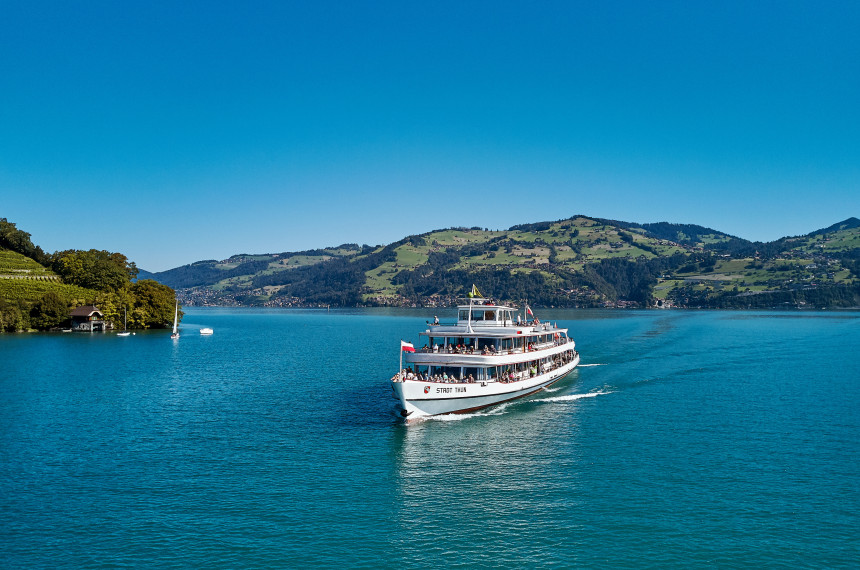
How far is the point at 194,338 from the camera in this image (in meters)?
144

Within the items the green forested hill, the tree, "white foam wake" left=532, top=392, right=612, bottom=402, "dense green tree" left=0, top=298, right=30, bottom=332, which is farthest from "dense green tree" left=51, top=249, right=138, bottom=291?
"white foam wake" left=532, top=392, right=612, bottom=402

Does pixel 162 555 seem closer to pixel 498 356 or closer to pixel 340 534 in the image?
pixel 340 534

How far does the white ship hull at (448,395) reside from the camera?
160 ft

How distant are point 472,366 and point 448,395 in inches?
197

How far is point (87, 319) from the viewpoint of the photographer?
489ft

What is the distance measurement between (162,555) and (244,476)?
33.4 ft

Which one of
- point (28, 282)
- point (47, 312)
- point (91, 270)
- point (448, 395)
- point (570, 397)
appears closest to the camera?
point (448, 395)

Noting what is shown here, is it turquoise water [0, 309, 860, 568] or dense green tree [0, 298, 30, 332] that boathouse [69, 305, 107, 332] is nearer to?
dense green tree [0, 298, 30, 332]

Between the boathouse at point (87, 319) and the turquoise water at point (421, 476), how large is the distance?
81751 mm

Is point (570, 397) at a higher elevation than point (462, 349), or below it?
below

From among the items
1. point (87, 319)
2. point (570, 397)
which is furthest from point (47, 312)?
point (570, 397)

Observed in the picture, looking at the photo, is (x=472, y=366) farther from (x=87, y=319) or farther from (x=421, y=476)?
(x=87, y=319)

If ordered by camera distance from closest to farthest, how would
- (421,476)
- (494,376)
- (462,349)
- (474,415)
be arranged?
1. (421,476)
2. (474,415)
3. (462,349)
4. (494,376)

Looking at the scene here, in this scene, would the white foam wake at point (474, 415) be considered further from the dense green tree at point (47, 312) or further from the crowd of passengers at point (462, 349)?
the dense green tree at point (47, 312)
